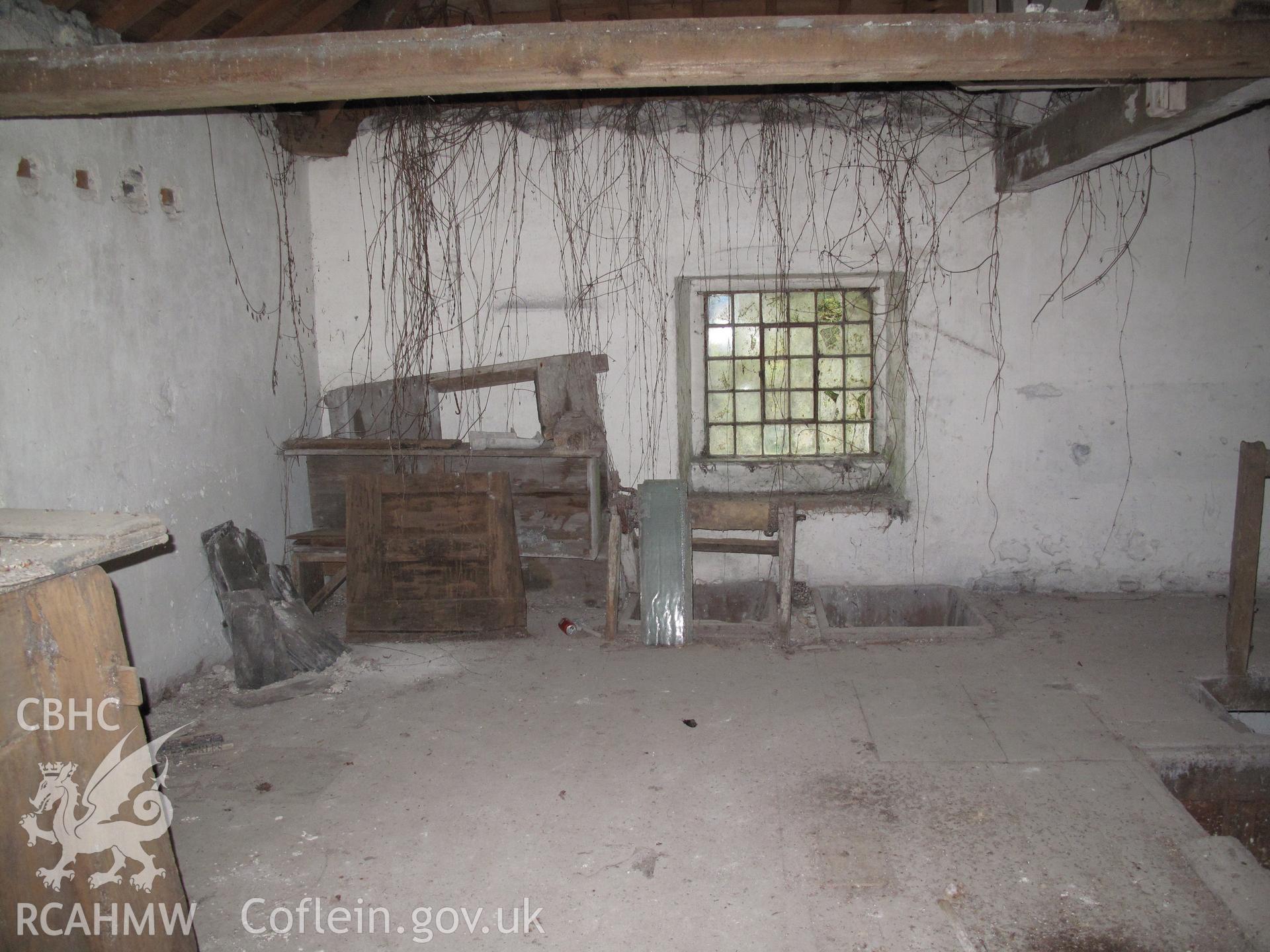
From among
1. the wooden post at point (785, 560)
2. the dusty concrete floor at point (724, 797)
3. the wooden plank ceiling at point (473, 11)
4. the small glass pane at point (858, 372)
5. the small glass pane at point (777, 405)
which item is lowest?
the dusty concrete floor at point (724, 797)

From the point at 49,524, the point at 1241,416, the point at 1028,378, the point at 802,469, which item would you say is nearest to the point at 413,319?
the point at 802,469

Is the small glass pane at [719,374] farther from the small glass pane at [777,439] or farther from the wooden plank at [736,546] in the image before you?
the wooden plank at [736,546]

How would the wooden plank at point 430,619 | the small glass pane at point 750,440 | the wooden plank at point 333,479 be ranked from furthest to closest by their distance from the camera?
the small glass pane at point 750,440
the wooden plank at point 333,479
the wooden plank at point 430,619

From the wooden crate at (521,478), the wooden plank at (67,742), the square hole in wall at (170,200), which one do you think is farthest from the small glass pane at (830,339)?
the wooden plank at (67,742)

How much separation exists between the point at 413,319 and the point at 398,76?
278 cm

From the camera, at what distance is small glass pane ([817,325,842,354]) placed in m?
5.10

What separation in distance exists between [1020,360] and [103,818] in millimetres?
4884

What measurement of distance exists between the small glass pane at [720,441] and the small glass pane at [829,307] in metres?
0.89

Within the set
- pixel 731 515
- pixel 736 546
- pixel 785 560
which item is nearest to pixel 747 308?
pixel 731 515

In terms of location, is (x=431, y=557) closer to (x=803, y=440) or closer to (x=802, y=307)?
(x=803, y=440)

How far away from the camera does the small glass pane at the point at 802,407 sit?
203 inches

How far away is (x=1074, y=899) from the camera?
2355mm

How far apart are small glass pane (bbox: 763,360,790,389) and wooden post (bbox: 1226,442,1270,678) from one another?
2.36 metres

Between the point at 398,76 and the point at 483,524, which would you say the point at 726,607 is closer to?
the point at 483,524
